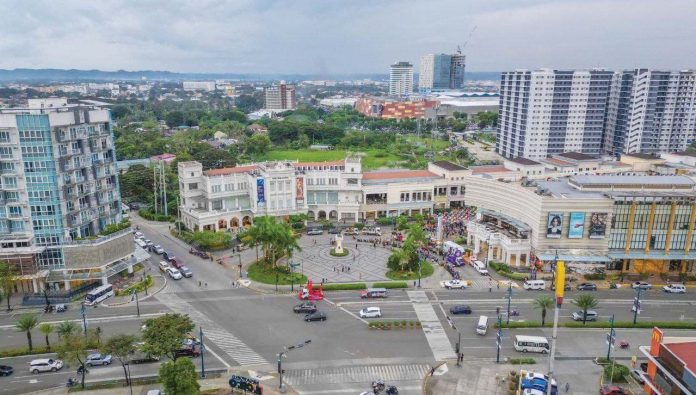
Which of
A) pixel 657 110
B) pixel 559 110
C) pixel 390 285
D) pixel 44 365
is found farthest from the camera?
pixel 559 110

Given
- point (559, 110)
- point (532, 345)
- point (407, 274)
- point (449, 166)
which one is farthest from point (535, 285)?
point (559, 110)

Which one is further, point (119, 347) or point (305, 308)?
point (305, 308)

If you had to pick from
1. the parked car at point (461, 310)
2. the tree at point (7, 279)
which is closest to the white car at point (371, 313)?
the parked car at point (461, 310)

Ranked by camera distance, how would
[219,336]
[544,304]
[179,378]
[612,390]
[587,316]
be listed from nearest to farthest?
[179,378]
[612,390]
[219,336]
[544,304]
[587,316]

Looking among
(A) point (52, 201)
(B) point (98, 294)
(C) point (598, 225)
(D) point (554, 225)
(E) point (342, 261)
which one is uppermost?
(A) point (52, 201)

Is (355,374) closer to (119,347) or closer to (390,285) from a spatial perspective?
(119,347)

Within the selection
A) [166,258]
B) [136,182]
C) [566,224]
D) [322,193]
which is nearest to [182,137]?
[136,182]

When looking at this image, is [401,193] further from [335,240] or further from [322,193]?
[335,240]
